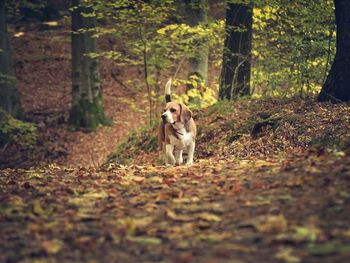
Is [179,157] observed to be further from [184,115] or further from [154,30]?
[154,30]

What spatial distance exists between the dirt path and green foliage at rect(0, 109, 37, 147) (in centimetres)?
929

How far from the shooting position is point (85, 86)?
18.1 meters

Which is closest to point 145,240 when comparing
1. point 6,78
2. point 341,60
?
point 341,60

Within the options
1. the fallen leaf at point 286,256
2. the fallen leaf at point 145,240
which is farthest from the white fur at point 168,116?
the fallen leaf at point 286,256

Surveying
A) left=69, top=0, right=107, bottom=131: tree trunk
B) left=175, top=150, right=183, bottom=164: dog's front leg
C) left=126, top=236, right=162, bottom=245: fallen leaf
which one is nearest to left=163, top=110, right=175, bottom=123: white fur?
left=175, top=150, right=183, bottom=164: dog's front leg

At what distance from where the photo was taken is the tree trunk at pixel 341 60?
9.02m

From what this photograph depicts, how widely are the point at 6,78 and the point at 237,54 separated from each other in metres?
7.95

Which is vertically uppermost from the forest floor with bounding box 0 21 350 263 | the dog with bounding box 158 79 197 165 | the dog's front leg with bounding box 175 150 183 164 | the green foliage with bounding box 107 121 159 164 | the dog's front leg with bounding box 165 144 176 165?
the forest floor with bounding box 0 21 350 263

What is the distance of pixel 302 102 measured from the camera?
1046 cm

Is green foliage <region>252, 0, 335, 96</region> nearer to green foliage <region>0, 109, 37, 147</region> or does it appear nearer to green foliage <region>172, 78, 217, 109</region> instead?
green foliage <region>172, 78, 217, 109</region>

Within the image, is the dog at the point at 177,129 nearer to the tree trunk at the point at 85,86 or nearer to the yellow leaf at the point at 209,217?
the yellow leaf at the point at 209,217

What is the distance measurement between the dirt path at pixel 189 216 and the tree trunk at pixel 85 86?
12053mm

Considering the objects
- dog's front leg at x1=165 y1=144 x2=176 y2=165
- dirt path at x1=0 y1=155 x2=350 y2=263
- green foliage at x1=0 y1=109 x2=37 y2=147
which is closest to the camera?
dirt path at x1=0 y1=155 x2=350 y2=263

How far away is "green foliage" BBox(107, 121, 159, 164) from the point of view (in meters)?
12.3
